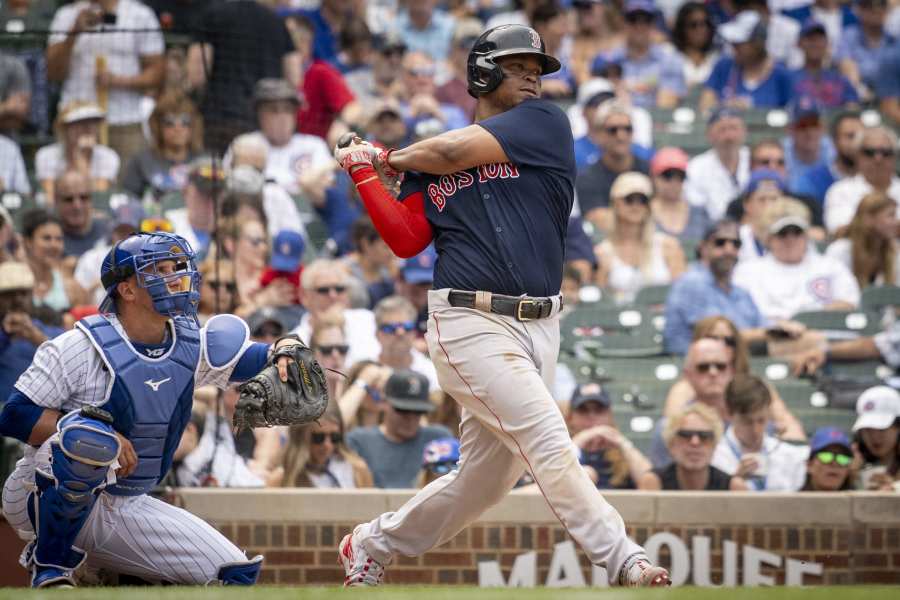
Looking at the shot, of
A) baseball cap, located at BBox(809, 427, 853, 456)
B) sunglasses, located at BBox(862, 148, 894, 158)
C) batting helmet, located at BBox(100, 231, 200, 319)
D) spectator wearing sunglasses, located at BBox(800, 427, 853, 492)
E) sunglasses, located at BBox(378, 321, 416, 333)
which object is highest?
sunglasses, located at BBox(862, 148, 894, 158)

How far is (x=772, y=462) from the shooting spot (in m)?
8.14

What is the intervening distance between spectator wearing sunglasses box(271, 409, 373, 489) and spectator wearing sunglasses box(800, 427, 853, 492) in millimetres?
2247

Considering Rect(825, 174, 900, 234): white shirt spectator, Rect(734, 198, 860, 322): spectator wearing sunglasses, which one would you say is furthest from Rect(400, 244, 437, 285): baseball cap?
Rect(825, 174, 900, 234): white shirt spectator

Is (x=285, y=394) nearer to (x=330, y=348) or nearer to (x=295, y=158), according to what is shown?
(x=330, y=348)

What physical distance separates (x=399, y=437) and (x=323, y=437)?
1.48ft

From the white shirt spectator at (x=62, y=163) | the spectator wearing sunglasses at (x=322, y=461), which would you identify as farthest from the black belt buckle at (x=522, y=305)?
the white shirt spectator at (x=62, y=163)

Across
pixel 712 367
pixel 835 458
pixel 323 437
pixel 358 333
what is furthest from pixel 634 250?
pixel 323 437

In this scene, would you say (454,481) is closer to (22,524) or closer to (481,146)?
(481,146)

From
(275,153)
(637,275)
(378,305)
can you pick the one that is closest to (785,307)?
(637,275)

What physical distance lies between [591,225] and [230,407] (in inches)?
128

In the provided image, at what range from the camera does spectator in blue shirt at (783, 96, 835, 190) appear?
37.2 feet

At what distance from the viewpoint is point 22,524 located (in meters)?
5.50

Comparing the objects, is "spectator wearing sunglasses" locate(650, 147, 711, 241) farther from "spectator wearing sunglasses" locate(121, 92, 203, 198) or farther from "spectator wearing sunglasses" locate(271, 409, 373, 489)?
"spectator wearing sunglasses" locate(271, 409, 373, 489)

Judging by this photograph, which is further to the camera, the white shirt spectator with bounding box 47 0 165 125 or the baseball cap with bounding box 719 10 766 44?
the baseball cap with bounding box 719 10 766 44
